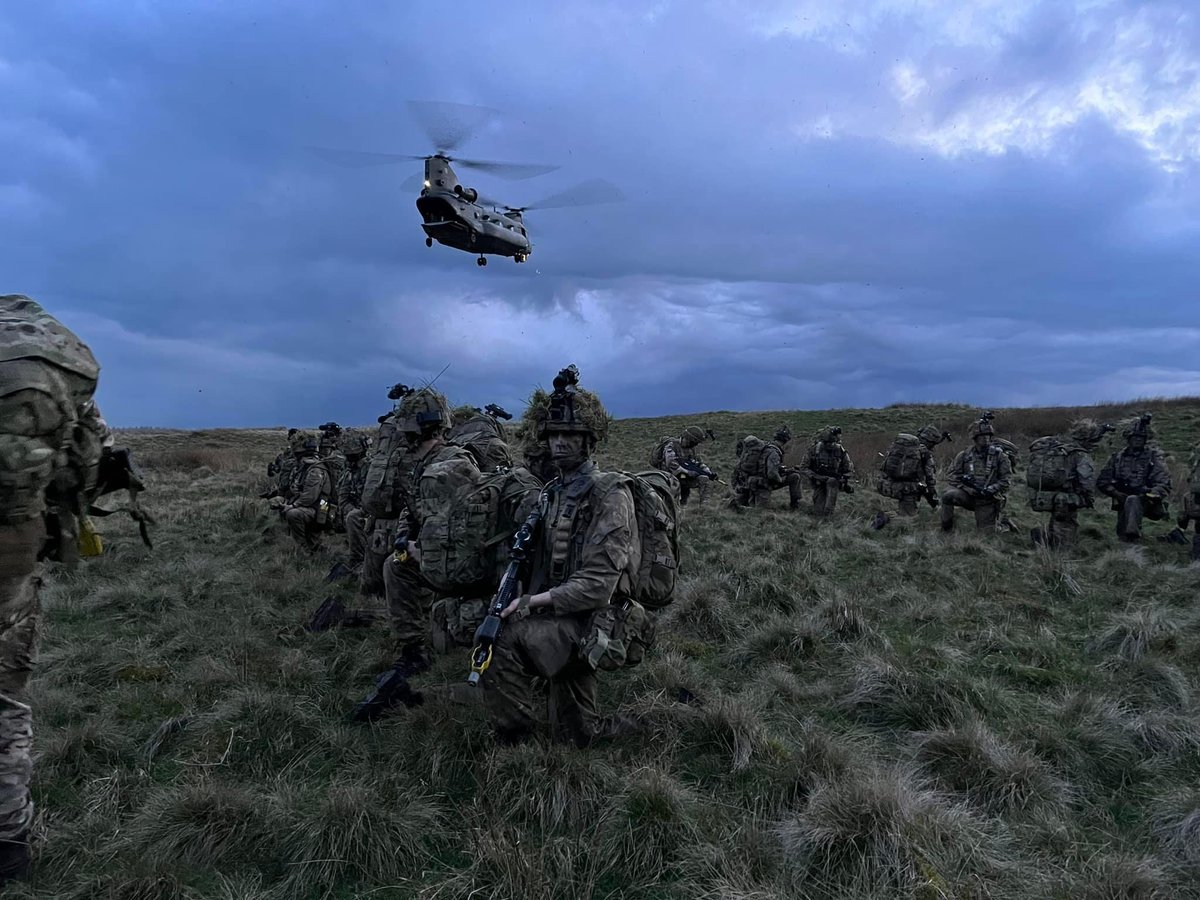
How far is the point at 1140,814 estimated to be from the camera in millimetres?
3688

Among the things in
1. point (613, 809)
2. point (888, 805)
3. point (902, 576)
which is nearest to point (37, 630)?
point (613, 809)

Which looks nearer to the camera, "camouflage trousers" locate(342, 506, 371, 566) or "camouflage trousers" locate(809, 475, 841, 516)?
"camouflage trousers" locate(342, 506, 371, 566)

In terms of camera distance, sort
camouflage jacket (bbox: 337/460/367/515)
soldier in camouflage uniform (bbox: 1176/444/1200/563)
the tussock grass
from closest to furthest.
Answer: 1. the tussock grass
2. camouflage jacket (bbox: 337/460/367/515)
3. soldier in camouflage uniform (bbox: 1176/444/1200/563)

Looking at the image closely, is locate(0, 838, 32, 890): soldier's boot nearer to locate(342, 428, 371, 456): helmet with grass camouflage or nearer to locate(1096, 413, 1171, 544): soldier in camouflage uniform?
locate(342, 428, 371, 456): helmet with grass camouflage

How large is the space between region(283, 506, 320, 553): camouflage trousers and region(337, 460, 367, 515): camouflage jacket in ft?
1.52

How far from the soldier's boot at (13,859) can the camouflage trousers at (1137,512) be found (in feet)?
48.1

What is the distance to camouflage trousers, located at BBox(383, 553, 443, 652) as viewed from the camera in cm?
587

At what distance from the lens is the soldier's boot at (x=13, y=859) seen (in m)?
3.05

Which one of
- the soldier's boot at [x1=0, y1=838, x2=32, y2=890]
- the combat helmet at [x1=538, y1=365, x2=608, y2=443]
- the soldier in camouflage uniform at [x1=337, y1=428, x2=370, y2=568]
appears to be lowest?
the soldier's boot at [x1=0, y1=838, x2=32, y2=890]

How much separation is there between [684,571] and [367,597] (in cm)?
395

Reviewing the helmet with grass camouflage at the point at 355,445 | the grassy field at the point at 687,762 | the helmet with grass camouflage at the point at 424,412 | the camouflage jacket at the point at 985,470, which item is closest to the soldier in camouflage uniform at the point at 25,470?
the grassy field at the point at 687,762

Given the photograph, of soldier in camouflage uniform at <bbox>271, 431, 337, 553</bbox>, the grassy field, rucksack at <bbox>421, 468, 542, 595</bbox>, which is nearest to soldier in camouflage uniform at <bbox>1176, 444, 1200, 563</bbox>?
the grassy field

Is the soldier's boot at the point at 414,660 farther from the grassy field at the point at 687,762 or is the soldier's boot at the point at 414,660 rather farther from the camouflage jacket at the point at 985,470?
the camouflage jacket at the point at 985,470

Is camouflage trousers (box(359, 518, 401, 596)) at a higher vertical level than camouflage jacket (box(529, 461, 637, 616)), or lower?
lower
